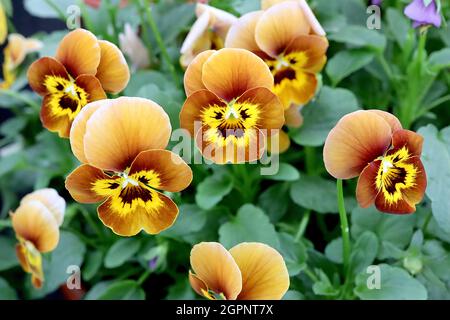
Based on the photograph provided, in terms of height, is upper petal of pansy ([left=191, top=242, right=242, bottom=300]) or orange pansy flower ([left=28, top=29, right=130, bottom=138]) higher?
orange pansy flower ([left=28, top=29, right=130, bottom=138])

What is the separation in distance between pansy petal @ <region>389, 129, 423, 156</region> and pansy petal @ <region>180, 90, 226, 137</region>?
0.18 meters

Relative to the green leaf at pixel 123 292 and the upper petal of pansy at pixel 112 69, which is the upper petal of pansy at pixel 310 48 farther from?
the green leaf at pixel 123 292

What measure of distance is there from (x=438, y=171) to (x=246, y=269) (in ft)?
0.92

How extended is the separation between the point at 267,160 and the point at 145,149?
11.7 inches

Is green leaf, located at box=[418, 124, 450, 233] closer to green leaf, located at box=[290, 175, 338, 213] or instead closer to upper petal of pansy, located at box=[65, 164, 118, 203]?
green leaf, located at box=[290, 175, 338, 213]

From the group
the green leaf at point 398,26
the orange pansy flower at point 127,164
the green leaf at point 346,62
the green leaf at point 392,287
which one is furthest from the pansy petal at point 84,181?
the green leaf at point 398,26

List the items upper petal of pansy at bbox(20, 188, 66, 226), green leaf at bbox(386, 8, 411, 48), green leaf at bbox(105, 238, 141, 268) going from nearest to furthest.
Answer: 1. upper petal of pansy at bbox(20, 188, 66, 226)
2. green leaf at bbox(105, 238, 141, 268)
3. green leaf at bbox(386, 8, 411, 48)

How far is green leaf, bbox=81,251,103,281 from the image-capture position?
969 millimetres

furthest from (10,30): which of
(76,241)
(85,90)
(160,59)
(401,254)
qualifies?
(401,254)

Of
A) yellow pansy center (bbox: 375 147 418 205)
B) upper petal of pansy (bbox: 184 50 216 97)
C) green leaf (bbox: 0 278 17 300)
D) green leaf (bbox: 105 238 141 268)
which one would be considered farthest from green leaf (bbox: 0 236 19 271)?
yellow pansy center (bbox: 375 147 418 205)

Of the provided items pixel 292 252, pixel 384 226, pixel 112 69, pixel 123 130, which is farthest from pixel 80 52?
pixel 384 226

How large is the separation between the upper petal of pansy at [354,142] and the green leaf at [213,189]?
0.26 meters

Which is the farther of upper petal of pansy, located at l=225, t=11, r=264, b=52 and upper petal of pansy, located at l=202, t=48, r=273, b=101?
upper petal of pansy, located at l=225, t=11, r=264, b=52

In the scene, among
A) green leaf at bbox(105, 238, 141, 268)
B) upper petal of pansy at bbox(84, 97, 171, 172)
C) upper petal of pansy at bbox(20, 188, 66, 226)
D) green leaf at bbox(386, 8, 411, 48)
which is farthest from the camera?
green leaf at bbox(386, 8, 411, 48)
